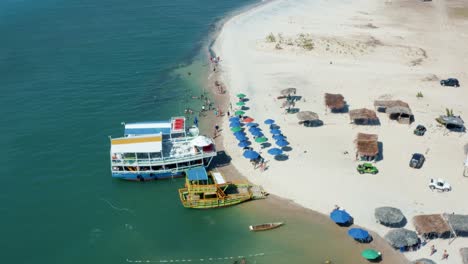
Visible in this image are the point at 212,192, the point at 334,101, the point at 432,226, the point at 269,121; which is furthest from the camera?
the point at 334,101

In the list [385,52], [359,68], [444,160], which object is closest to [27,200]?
[444,160]

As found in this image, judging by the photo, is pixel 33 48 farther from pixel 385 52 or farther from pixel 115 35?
pixel 385 52

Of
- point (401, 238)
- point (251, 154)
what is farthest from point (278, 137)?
point (401, 238)

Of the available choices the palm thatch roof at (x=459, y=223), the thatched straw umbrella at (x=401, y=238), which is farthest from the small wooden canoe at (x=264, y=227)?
the palm thatch roof at (x=459, y=223)

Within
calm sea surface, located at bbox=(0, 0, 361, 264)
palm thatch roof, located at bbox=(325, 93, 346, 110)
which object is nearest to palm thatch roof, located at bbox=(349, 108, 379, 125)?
palm thatch roof, located at bbox=(325, 93, 346, 110)

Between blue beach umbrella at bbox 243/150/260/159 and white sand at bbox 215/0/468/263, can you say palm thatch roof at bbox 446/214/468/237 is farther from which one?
blue beach umbrella at bbox 243/150/260/159

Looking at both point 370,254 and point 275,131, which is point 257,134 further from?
point 370,254
